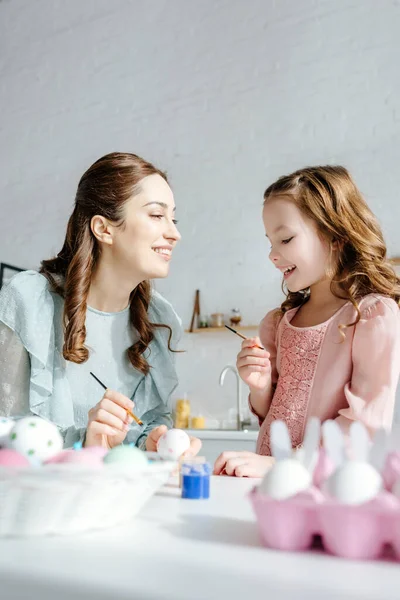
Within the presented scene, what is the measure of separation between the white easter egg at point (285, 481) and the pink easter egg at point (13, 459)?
245mm

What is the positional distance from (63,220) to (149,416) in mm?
2911

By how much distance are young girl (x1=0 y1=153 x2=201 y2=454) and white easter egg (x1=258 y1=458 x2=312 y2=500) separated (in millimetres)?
1012

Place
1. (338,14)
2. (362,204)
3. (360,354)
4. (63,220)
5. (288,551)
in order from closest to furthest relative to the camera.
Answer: (288,551) < (360,354) < (362,204) < (338,14) < (63,220)

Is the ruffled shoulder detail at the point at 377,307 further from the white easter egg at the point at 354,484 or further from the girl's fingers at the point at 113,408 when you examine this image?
the white easter egg at the point at 354,484

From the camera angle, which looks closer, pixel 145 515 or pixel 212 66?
pixel 145 515

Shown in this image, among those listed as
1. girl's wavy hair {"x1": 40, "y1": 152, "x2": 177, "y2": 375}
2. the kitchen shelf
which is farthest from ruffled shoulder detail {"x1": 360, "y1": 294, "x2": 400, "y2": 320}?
the kitchen shelf

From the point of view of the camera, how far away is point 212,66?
12.9 feet

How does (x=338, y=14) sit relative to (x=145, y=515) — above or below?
above

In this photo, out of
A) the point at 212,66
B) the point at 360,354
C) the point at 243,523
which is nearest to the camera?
the point at 243,523

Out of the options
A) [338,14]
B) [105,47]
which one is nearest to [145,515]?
[338,14]

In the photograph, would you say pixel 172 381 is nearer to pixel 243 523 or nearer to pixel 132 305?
pixel 132 305

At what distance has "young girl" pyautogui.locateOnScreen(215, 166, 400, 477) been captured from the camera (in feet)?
4.50

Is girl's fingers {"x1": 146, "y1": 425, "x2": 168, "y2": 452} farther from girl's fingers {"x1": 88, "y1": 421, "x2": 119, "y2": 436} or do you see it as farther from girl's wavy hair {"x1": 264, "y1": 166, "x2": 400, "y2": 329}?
girl's wavy hair {"x1": 264, "y1": 166, "x2": 400, "y2": 329}

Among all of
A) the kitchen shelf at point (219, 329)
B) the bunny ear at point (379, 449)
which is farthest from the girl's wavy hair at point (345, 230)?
the kitchen shelf at point (219, 329)
